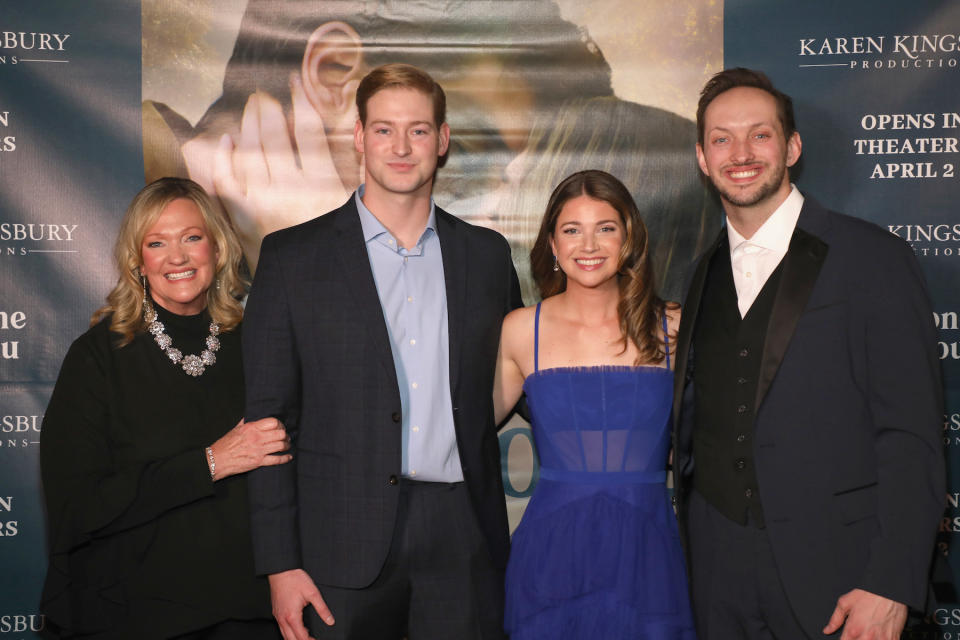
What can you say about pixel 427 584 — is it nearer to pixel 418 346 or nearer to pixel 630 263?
pixel 418 346

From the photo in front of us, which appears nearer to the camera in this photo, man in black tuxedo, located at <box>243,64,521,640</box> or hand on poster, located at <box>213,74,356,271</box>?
man in black tuxedo, located at <box>243,64,521,640</box>

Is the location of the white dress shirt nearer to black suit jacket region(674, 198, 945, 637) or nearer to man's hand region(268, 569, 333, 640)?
black suit jacket region(674, 198, 945, 637)

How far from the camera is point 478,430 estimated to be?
2428 mm

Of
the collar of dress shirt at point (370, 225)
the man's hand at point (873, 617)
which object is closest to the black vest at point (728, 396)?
the man's hand at point (873, 617)

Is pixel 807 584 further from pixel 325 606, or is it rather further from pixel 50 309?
pixel 50 309

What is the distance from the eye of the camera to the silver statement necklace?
2.51 m

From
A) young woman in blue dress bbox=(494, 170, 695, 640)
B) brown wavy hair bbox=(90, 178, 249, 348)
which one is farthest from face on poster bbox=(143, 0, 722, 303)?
young woman in blue dress bbox=(494, 170, 695, 640)

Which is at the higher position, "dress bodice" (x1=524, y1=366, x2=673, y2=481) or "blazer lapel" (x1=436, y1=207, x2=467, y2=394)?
"blazer lapel" (x1=436, y1=207, x2=467, y2=394)

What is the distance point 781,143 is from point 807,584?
118cm

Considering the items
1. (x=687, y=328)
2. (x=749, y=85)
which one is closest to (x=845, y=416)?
(x=687, y=328)

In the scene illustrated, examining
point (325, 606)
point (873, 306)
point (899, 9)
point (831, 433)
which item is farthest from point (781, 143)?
point (325, 606)

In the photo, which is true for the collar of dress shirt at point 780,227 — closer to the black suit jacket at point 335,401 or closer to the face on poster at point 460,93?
the black suit jacket at point 335,401

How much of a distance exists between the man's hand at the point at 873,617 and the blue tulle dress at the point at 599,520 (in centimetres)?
46

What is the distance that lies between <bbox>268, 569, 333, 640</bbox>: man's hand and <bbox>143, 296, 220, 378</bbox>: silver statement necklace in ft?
2.19
